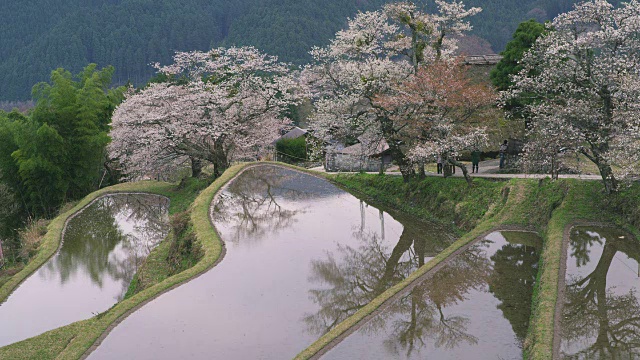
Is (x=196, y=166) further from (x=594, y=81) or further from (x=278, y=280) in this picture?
(x=594, y=81)

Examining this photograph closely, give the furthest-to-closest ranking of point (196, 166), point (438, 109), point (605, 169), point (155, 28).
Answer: point (155, 28), point (196, 166), point (438, 109), point (605, 169)

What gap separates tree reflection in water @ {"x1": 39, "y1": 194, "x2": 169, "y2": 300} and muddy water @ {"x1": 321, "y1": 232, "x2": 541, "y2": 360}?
9392 mm

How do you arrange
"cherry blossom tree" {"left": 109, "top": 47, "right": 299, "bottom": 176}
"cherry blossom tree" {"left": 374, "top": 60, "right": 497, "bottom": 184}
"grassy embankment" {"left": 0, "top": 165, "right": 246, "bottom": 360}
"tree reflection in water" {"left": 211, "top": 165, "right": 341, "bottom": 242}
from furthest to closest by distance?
"cherry blossom tree" {"left": 109, "top": 47, "right": 299, "bottom": 176}, "cherry blossom tree" {"left": 374, "top": 60, "right": 497, "bottom": 184}, "tree reflection in water" {"left": 211, "top": 165, "right": 341, "bottom": 242}, "grassy embankment" {"left": 0, "top": 165, "right": 246, "bottom": 360}

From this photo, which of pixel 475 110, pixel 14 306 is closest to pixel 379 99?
pixel 475 110

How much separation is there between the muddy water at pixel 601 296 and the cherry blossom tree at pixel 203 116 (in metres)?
20.9

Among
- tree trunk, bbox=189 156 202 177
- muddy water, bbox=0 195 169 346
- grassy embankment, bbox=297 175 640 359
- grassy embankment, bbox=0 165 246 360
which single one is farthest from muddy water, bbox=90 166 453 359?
tree trunk, bbox=189 156 202 177

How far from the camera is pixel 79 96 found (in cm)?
3566

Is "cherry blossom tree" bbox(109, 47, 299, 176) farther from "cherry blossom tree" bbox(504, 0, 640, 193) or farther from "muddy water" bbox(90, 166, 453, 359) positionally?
"cherry blossom tree" bbox(504, 0, 640, 193)

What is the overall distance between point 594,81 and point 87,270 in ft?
59.0

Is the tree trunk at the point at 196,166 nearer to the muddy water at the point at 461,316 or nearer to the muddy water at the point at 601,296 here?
the muddy water at the point at 461,316

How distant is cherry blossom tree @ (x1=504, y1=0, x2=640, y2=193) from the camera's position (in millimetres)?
18453

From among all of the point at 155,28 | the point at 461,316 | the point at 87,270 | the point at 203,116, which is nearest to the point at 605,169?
the point at 461,316

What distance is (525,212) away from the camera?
20797mm

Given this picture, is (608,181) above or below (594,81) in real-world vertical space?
below
